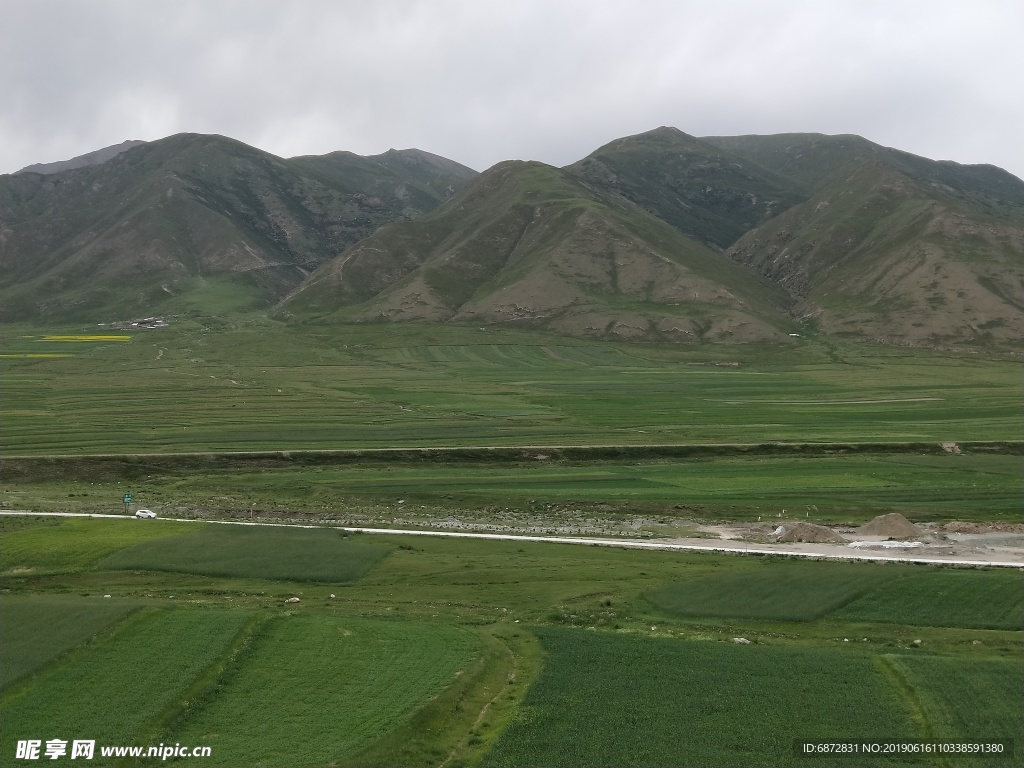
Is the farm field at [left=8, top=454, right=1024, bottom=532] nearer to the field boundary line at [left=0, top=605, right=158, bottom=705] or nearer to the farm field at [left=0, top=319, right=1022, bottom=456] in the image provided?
the farm field at [left=0, top=319, right=1022, bottom=456]

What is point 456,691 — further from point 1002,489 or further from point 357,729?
point 1002,489

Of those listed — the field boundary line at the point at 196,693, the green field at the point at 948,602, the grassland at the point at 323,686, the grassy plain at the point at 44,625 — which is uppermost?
the grassy plain at the point at 44,625

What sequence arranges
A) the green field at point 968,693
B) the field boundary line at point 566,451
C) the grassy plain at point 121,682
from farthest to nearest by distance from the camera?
the field boundary line at point 566,451 → the green field at point 968,693 → the grassy plain at point 121,682

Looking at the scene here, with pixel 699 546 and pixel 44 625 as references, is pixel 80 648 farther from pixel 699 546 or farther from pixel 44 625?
pixel 699 546

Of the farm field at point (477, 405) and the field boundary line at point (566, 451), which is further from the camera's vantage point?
the farm field at point (477, 405)

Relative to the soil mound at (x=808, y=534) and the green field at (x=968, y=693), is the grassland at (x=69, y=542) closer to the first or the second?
the soil mound at (x=808, y=534)

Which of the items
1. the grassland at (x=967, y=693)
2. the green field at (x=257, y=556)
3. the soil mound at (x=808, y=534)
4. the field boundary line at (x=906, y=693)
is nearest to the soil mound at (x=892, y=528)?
the soil mound at (x=808, y=534)

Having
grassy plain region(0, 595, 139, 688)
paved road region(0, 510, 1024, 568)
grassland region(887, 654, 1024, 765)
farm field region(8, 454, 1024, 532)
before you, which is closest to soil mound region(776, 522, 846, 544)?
paved road region(0, 510, 1024, 568)
